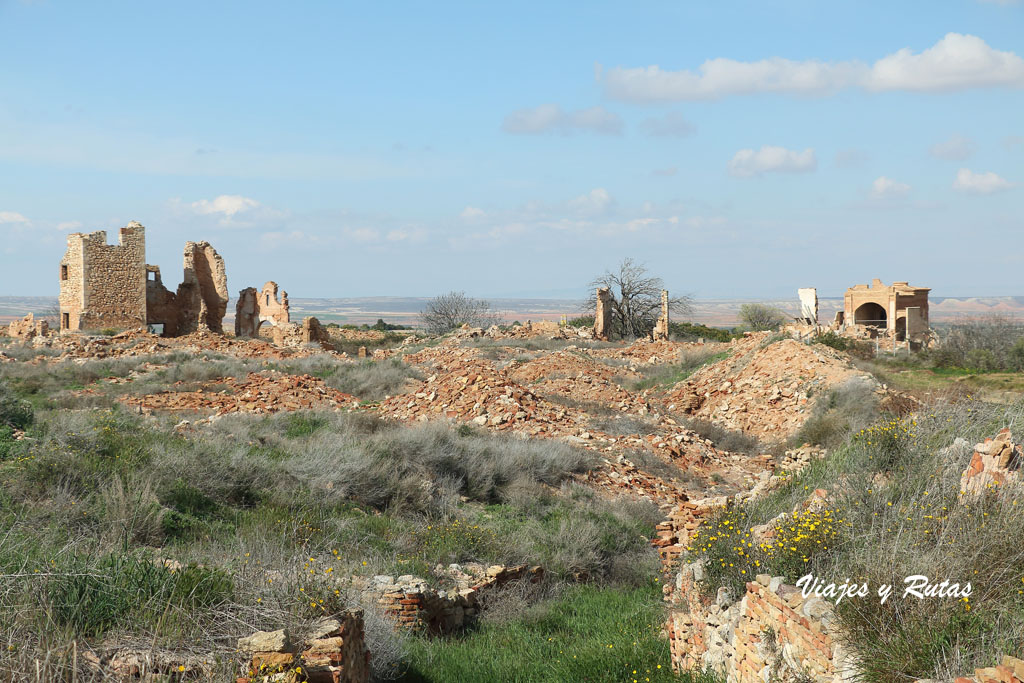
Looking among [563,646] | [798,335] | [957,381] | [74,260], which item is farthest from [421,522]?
[74,260]

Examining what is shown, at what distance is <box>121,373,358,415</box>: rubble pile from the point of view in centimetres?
1591

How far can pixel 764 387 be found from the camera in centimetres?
1872

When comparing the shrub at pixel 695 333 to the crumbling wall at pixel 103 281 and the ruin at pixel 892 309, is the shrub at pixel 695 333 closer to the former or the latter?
the ruin at pixel 892 309

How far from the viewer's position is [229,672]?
398cm

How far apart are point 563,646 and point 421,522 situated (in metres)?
3.18

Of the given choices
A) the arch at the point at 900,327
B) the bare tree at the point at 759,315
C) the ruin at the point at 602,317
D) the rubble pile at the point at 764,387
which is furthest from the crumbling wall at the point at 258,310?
the bare tree at the point at 759,315

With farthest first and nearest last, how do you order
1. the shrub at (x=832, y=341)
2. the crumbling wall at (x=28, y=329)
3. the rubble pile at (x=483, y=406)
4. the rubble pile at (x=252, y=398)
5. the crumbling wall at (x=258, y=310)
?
the crumbling wall at (x=258, y=310)
the crumbling wall at (x=28, y=329)
the shrub at (x=832, y=341)
the rubble pile at (x=252, y=398)
the rubble pile at (x=483, y=406)

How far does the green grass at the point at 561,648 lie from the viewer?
6059mm

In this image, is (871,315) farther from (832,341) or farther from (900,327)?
(832,341)

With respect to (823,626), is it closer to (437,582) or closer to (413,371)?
(437,582)

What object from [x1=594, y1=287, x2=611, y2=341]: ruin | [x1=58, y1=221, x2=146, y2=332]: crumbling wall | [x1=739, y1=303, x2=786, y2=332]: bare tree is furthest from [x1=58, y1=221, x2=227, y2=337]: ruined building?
[x1=739, y1=303, x2=786, y2=332]: bare tree

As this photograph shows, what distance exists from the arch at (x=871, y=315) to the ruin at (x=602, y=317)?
11.5 meters

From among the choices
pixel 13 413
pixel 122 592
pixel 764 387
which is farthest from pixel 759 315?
pixel 122 592

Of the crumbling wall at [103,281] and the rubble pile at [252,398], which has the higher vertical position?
the crumbling wall at [103,281]
